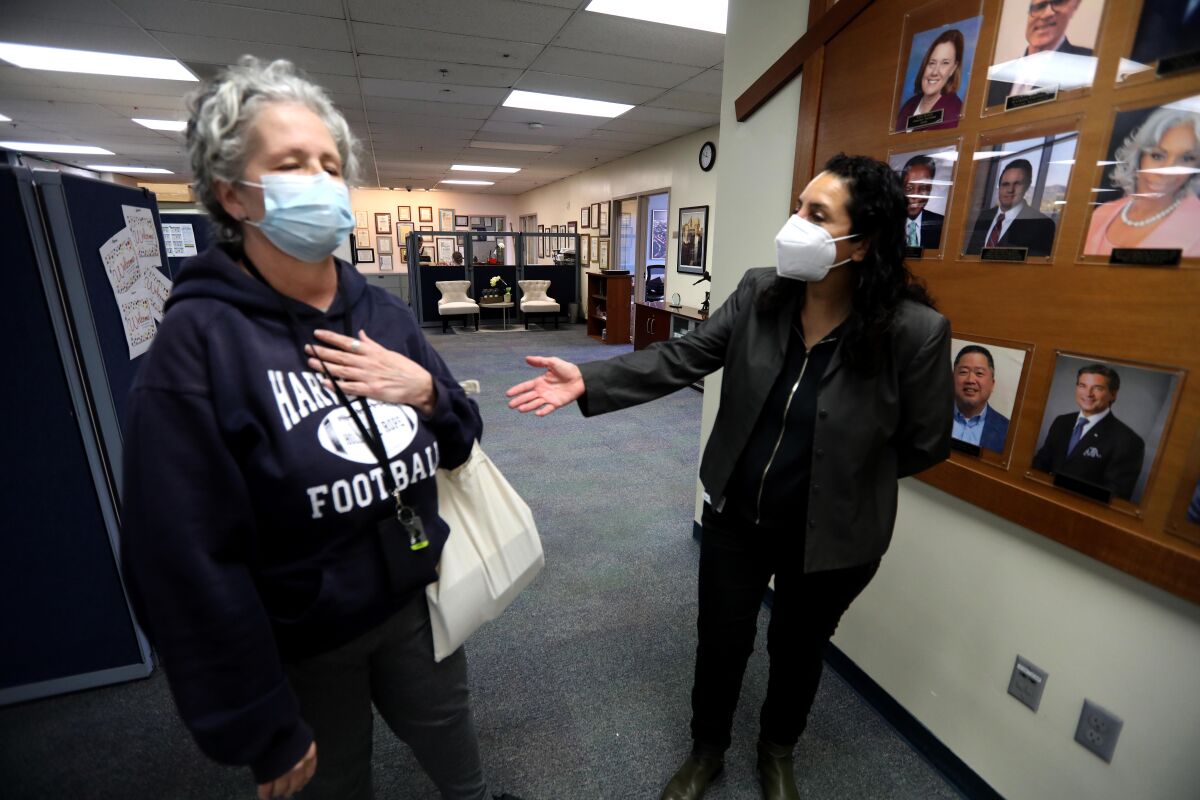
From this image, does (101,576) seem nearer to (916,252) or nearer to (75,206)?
(75,206)

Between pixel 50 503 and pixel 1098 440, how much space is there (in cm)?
272

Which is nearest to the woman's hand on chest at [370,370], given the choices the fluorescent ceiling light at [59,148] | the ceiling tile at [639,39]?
the ceiling tile at [639,39]

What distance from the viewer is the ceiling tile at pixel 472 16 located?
3.17 m

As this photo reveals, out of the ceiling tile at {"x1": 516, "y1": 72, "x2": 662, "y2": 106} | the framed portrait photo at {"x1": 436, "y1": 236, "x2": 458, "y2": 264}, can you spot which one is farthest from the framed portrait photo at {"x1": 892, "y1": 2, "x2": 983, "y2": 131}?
the framed portrait photo at {"x1": 436, "y1": 236, "x2": 458, "y2": 264}

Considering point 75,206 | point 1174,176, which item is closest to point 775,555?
point 1174,176

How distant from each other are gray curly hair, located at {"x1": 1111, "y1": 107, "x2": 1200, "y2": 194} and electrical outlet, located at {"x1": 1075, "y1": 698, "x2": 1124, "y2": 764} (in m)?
1.06

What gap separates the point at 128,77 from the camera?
4500mm

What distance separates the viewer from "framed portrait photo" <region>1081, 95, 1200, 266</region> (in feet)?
3.11

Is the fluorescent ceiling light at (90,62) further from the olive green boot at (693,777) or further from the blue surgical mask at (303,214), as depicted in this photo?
the olive green boot at (693,777)

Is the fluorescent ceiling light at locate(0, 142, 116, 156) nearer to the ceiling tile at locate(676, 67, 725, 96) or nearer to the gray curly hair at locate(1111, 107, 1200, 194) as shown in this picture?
the ceiling tile at locate(676, 67, 725, 96)

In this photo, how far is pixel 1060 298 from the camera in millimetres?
1157

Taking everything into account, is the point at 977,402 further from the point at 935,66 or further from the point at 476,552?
the point at 476,552

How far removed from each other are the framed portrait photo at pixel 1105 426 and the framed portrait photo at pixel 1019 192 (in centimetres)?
27

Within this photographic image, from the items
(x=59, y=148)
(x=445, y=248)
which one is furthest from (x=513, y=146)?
(x=445, y=248)
